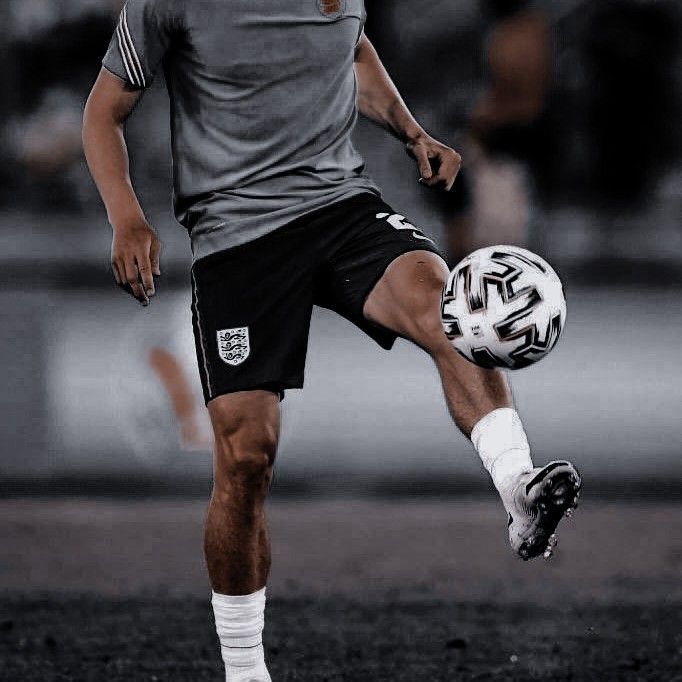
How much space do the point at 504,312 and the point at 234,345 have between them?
2.69ft

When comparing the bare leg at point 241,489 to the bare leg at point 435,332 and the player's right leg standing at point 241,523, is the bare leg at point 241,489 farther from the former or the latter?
the bare leg at point 435,332

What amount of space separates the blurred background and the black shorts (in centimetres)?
367

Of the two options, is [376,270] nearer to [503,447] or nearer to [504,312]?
[504,312]

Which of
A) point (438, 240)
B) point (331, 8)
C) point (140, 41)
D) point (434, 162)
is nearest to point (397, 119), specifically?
point (434, 162)

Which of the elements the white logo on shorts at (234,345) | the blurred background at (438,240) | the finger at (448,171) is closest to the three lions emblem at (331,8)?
the finger at (448,171)

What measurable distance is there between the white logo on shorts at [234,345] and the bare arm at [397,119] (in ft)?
1.99

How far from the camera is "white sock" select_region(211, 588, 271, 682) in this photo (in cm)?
404

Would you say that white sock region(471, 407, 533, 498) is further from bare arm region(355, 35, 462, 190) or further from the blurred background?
the blurred background

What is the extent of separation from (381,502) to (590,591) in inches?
71.9

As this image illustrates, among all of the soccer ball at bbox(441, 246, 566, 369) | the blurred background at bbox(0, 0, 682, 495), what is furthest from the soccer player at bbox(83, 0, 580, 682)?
the blurred background at bbox(0, 0, 682, 495)

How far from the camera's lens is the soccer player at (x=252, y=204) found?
3.97 meters

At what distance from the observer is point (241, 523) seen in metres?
4.03

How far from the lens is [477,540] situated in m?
7.02

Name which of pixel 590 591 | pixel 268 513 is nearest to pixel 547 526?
pixel 590 591
